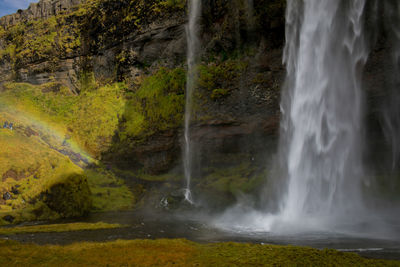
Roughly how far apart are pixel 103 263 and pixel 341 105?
20411 millimetres

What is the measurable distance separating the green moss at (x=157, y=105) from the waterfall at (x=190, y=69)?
890 mm

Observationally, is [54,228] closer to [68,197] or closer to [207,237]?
[68,197]

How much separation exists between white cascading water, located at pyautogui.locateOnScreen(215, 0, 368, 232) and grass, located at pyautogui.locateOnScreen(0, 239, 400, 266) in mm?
10344

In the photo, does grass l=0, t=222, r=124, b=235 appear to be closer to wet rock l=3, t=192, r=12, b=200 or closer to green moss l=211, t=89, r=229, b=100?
wet rock l=3, t=192, r=12, b=200

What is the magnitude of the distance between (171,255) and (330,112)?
17755 millimetres

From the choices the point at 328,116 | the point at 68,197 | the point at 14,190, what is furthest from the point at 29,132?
the point at 328,116

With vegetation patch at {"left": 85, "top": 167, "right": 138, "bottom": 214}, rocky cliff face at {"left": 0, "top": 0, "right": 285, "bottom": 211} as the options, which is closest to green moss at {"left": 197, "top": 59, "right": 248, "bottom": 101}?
rocky cliff face at {"left": 0, "top": 0, "right": 285, "bottom": 211}

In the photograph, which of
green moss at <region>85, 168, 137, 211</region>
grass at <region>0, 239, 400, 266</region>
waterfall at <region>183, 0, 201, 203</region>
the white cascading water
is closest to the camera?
grass at <region>0, 239, 400, 266</region>

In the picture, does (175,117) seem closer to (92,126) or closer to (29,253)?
(92,126)

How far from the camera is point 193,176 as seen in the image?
91.0ft

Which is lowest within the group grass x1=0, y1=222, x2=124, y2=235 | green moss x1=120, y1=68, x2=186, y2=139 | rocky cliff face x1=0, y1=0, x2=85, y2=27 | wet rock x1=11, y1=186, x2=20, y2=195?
grass x1=0, y1=222, x2=124, y2=235

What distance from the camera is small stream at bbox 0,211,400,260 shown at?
10.5 metres

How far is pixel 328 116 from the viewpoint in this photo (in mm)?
21656

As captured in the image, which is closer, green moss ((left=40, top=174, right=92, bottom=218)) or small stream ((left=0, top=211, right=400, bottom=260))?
small stream ((left=0, top=211, right=400, bottom=260))
